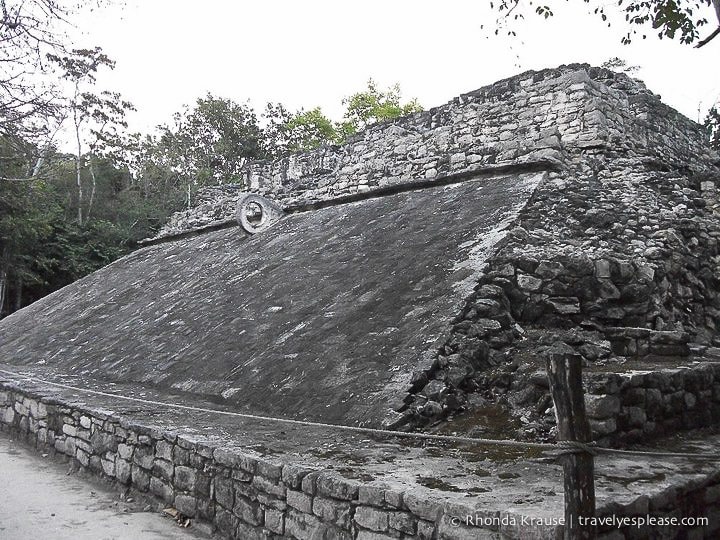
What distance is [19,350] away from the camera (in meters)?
9.18

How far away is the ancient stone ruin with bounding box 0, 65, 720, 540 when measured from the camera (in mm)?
2967

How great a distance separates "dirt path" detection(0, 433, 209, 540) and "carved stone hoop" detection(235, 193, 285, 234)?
541 cm

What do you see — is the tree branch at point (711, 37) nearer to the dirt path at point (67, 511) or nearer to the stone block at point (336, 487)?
the stone block at point (336, 487)

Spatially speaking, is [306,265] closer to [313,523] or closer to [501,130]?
[501,130]

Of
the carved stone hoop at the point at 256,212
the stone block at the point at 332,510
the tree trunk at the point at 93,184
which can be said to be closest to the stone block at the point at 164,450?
the stone block at the point at 332,510

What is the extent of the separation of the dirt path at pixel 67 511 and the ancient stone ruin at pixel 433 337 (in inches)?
6.9

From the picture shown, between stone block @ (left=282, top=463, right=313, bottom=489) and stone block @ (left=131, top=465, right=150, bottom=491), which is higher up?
stone block @ (left=282, top=463, right=313, bottom=489)

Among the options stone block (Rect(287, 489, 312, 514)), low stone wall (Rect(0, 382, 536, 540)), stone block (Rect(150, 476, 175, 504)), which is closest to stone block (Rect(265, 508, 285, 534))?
low stone wall (Rect(0, 382, 536, 540))

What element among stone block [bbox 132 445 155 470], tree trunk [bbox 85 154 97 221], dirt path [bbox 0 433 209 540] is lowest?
dirt path [bbox 0 433 209 540]

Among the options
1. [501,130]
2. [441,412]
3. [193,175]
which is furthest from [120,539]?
[193,175]

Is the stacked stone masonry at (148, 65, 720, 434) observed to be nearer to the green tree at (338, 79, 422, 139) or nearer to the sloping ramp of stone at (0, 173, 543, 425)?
the sloping ramp of stone at (0, 173, 543, 425)

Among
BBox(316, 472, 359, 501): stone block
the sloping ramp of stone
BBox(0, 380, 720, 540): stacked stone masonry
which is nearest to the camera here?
BBox(0, 380, 720, 540): stacked stone masonry

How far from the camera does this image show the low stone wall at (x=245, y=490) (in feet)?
8.47

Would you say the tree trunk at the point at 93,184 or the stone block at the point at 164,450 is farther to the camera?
the tree trunk at the point at 93,184
